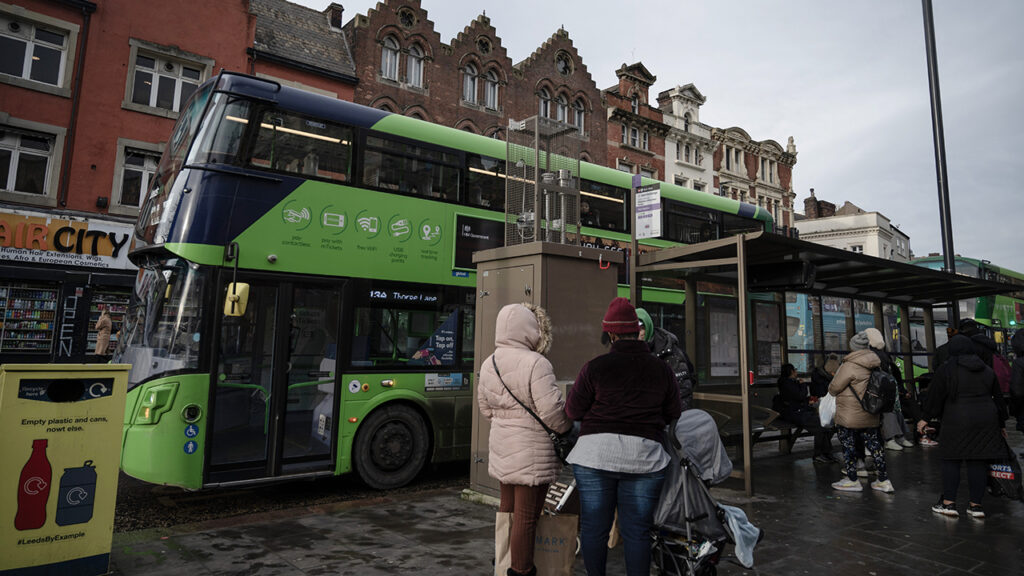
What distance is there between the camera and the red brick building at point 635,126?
1232 inches

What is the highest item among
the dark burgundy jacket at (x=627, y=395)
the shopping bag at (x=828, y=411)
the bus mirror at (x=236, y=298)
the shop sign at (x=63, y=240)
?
the shop sign at (x=63, y=240)

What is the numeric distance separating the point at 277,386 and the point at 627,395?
485 centimetres

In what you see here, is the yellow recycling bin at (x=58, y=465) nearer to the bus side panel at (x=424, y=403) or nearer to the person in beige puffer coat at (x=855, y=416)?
the bus side panel at (x=424, y=403)

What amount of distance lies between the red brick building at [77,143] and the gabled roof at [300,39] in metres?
2.22

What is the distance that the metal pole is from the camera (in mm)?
10844

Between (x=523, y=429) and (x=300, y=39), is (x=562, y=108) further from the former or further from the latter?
(x=523, y=429)

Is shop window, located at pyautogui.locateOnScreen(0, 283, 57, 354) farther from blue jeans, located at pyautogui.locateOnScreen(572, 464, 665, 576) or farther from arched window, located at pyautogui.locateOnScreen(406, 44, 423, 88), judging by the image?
blue jeans, located at pyautogui.locateOnScreen(572, 464, 665, 576)

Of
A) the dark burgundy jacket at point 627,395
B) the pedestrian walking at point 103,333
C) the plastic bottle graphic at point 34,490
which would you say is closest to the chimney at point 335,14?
the pedestrian walking at point 103,333

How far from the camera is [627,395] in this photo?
11.7ft

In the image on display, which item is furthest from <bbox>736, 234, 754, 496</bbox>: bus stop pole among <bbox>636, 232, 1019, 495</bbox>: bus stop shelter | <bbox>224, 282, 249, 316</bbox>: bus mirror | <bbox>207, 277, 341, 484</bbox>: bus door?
<bbox>224, 282, 249, 316</bbox>: bus mirror

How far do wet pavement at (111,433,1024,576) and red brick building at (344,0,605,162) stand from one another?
17860 mm

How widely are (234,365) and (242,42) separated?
15.4 metres

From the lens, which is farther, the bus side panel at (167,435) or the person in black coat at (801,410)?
the person in black coat at (801,410)

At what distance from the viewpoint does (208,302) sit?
6562mm
